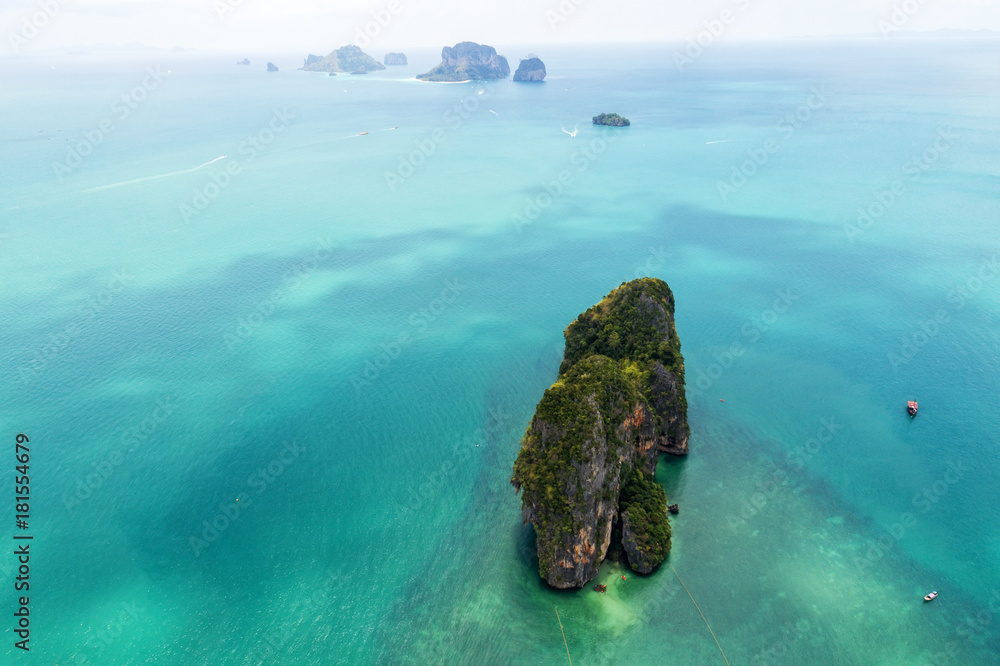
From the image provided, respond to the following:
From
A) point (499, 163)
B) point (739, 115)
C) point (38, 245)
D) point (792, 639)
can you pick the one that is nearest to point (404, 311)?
point (792, 639)

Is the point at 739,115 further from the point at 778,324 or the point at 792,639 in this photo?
the point at 792,639

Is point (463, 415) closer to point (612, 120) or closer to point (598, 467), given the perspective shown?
point (598, 467)

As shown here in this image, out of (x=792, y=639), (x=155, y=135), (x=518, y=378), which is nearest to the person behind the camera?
(x=792, y=639)

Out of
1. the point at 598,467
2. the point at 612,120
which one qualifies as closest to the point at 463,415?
the point at 598,467

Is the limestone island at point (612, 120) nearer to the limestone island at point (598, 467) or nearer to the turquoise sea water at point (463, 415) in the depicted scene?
the turquoise sea water at point (463, 415)

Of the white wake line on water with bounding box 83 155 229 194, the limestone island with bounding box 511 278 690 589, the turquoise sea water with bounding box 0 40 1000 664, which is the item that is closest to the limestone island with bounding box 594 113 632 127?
the turquoise sea water with bounding box 0 40 1000 664

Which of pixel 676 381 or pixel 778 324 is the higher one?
pixel 676 381
